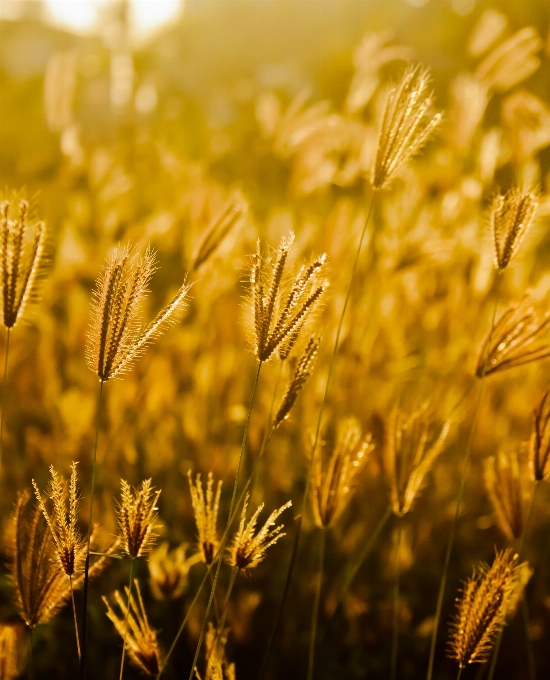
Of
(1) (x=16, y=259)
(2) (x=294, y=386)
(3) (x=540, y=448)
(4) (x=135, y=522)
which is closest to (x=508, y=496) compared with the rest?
(3) (x=540, y=448)

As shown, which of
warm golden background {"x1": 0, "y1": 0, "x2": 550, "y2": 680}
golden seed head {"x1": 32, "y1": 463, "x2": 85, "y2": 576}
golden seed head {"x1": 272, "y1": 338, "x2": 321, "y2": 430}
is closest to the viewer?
golden seed head {"x1": 32, "y1": 463, "x2": 85, "y2": 576}

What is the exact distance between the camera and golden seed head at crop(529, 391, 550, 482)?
2.20ft

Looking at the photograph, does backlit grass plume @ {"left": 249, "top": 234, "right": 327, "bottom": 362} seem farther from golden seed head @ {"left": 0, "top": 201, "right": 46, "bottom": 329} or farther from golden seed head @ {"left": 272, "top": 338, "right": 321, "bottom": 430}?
golden seed head @ {"left": 0, "top": 201, "right": 46, "bottom": 329}

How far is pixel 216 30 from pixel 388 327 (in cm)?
536

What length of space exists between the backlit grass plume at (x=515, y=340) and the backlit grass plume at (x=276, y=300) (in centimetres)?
22

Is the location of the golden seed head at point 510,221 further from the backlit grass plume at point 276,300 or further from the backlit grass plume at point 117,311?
the backlit grass plume at point 117,311

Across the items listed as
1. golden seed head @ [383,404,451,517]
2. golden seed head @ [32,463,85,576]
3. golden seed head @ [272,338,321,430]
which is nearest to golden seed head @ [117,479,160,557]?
golden seed head @ [32,463,85,576]

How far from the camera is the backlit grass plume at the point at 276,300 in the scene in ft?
1.99

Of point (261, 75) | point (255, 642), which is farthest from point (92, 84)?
point (255, 642)

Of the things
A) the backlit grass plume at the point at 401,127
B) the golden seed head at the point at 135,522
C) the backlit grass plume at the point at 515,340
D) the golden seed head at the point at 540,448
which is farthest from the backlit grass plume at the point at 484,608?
the backlit grass plume at the point at 401,127

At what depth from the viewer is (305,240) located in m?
1.23

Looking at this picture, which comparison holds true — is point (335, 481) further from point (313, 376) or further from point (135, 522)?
point (313, 376)

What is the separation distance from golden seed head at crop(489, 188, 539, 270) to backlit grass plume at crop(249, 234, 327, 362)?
21 cm

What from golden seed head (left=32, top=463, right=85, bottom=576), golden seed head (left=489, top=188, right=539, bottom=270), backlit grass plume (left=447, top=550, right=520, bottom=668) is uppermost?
golden seed head (left=489, top=188, right=539, bottom=270)
